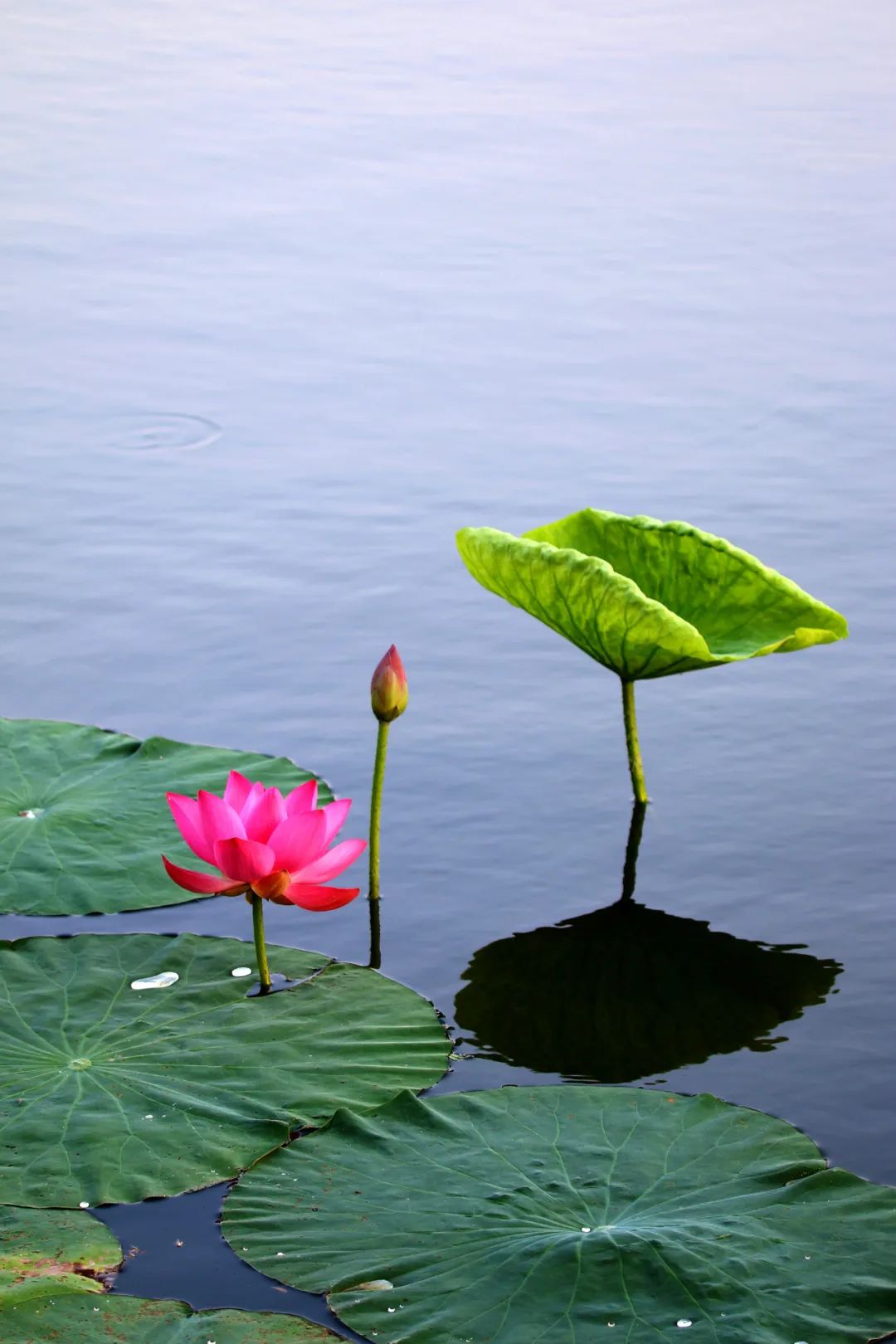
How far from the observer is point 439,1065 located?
2.57 m

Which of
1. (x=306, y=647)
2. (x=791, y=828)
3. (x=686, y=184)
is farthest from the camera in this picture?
(x=686, y=184)

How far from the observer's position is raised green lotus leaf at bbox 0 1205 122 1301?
79.0 inches

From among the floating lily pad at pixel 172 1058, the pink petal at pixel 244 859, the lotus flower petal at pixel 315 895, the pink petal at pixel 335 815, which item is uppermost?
the pink petal at pixel 335 815

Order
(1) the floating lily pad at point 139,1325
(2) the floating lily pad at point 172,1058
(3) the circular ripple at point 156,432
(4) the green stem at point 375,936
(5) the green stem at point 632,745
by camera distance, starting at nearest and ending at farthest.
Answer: (1) the floating lily pad at point 139,1325 → (2) the floating lily pad at point 172,1058 → (4) the green stem at point 375,936 → (5) the green stem at point 632,745 → (3) the circular ripple at point 156,432

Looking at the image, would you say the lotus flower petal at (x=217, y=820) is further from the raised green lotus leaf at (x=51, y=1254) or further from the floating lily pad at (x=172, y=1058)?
the raised green lotus leaf at (x=51, y=1254)

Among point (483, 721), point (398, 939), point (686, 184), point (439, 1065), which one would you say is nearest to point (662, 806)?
point (483, 721)

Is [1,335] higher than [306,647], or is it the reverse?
[1,335]

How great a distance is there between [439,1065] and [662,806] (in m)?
1.14

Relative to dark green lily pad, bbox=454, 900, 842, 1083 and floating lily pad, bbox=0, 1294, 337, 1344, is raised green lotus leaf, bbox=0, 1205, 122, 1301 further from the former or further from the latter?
dark green lily pad, bbox=454, 900, 842, 1083

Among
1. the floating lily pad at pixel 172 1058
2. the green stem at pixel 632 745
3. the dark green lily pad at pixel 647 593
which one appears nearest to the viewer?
the floating lily pad at pixel 172 1058

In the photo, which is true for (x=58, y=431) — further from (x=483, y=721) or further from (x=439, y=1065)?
(x=439, y=1065)

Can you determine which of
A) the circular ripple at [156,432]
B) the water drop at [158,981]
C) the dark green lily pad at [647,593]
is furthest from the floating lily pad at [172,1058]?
the circular ripple at [156,432]

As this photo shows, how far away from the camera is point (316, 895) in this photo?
268cm

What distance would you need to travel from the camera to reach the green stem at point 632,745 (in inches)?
136
